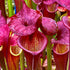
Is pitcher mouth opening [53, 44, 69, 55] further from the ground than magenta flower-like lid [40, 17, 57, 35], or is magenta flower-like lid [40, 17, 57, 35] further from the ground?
magenta flower-like lid [40, 17, 57, 35]

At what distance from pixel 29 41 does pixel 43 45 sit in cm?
3

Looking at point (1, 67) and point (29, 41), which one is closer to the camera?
point (29, 41)

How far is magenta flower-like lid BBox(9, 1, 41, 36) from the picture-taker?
358 millimetres

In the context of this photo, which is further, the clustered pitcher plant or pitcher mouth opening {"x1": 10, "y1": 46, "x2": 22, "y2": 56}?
pitcher mouth opening {"x1": 10, "y1": 46, "x2": 22, "y2": 56}

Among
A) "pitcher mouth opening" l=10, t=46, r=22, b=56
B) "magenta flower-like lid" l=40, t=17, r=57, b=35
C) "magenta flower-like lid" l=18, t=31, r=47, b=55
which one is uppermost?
"magenta flower-like lid" l=40, t=17, r=57, b=35

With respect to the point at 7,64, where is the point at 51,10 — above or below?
above

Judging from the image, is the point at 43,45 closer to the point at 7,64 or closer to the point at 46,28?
the point at 46,28

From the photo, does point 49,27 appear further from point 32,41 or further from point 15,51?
point 15,51

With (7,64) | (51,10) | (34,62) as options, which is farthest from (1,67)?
(51,10)

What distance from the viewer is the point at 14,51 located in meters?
0.49

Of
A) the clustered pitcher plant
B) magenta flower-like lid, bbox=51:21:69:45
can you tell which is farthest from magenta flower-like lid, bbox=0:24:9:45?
magenta flower-like lid, bbox=51:21:69:45

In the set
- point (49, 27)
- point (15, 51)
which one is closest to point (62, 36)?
point (49, 27)

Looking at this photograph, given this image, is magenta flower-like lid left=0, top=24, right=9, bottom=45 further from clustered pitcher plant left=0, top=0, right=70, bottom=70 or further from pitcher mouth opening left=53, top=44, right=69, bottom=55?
pitcher mouth opening left=53, top=44, right=69, bottom=55

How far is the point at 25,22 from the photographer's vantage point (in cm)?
39
